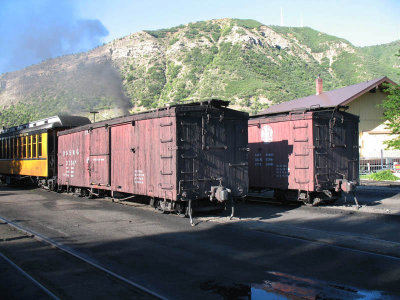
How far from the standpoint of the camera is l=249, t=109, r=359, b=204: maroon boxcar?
1277 centimetres

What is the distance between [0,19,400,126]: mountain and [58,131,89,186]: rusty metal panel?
103 ft

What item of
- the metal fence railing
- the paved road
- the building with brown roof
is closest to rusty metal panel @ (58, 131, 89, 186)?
the paved road

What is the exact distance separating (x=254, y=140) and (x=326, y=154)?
10.6 feet

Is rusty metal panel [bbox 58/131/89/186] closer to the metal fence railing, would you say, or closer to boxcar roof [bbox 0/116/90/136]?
boxcar roof [bbox 0/116/90/136]

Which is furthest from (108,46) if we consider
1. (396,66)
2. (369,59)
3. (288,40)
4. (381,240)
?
(381,240)

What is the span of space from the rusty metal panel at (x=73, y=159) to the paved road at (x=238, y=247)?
3671 mm

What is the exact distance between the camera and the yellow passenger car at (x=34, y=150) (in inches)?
760

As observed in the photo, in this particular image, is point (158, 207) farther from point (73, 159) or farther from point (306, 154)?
point (73, 159)

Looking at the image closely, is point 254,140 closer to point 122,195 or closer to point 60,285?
point 122,195

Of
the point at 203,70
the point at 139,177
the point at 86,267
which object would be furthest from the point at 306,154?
the point at 203,70

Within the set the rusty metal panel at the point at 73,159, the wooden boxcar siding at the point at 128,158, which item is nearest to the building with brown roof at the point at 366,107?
the rusty metal panel at the point at 73,159

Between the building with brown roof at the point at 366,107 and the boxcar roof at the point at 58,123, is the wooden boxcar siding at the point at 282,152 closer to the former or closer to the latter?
the boxcar roof at the point at 58,123

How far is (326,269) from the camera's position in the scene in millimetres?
6164

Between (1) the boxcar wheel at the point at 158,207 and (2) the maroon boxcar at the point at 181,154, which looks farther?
(1) the boxcar wheel at the point at 158,207
